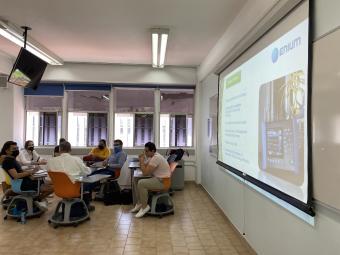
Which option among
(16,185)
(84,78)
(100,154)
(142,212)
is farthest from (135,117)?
(16,185)

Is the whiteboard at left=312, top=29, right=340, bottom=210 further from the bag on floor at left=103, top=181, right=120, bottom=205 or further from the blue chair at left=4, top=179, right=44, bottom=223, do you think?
the bag on floor at left=103, top=181, right=120, bottom=205

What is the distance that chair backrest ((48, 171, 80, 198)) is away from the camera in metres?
3.92

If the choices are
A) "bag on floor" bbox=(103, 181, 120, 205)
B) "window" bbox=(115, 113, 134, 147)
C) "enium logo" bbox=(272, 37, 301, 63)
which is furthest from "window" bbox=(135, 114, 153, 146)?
"enium logo" bbox=(272, 37, 301, 63)

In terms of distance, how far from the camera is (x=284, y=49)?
235cm

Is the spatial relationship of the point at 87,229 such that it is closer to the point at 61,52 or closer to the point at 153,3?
the point at 153,3

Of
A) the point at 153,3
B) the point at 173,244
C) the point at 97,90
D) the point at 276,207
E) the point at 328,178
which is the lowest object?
the point at 173,244

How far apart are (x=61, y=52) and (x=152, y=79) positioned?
7.42ft

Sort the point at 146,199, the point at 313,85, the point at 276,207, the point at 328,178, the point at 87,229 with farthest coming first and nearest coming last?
the point at 146,199 < the point at 87,229 < the point at 276,207 < the point at 313,85 < the point at 328,178

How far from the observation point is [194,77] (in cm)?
726

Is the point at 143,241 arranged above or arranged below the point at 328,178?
below

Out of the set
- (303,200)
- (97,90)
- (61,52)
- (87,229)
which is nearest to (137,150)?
(97,90)

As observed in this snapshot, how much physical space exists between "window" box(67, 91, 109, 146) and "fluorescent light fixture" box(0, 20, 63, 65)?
5.03ft

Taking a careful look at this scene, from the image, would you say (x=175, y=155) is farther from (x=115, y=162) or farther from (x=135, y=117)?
(x=135, y=117)

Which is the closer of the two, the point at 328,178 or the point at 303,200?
the point at 328,178
